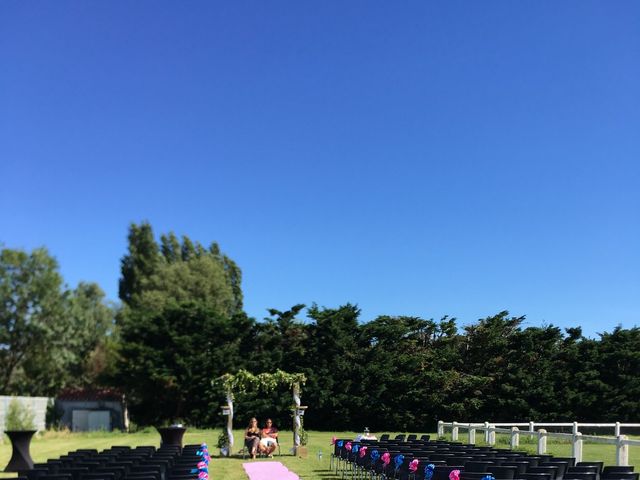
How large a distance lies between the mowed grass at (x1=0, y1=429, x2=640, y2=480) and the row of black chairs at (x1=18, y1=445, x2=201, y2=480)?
312 cm

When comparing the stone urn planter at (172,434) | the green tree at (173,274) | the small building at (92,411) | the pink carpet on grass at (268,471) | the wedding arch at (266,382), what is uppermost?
the green tree at (173,274)

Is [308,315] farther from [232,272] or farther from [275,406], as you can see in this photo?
[232,272]

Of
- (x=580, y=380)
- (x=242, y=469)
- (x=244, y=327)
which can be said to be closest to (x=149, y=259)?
(x=244, y=327)

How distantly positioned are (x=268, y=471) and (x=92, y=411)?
23.4m

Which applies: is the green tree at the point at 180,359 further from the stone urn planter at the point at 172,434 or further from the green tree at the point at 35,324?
the stone urn planter at the point at 172,434

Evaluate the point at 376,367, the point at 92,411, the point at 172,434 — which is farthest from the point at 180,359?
the point at 172,434

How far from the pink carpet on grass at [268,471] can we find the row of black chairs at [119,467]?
7.90 ft

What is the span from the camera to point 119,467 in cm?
1058

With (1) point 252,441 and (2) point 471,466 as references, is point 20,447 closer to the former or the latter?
(1) point 252,441

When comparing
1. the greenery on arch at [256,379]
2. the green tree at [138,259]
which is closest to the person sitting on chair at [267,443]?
the greenery on arch at [256,379]

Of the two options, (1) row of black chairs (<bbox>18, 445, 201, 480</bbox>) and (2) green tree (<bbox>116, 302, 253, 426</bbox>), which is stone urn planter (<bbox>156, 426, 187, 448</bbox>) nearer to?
(1) row of black chairs (<bbox>18, 445, 201, 480</bbox>)

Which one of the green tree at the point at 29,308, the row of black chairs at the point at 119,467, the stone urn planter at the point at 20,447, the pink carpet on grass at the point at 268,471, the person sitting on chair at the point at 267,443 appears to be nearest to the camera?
the row of black chairs at the point at 119,467

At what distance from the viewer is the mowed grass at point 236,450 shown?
54.6ft

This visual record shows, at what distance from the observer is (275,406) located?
115ft
